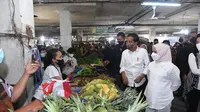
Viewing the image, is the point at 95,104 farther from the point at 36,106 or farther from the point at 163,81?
the point at 163,81

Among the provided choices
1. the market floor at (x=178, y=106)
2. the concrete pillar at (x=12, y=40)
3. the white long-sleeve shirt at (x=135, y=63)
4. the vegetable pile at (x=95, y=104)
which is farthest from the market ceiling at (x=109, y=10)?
the vegetable pile at (x=95, y=104)

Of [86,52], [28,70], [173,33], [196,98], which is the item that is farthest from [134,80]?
[173,33]

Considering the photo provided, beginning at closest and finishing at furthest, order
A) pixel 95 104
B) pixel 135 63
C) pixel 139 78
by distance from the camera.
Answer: pixel 95 104 < pixel 139 78 < pixel 135 63

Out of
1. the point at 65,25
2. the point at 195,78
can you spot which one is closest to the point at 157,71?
the point at 195,78

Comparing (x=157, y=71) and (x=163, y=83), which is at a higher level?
(x=157, y=71)

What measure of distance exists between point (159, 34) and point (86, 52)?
65.2 ft

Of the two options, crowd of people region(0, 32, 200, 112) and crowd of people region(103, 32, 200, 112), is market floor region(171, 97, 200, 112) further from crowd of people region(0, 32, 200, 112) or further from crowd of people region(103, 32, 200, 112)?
crowd of people region(0, 32, 200, 112)

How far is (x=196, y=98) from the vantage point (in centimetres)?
333

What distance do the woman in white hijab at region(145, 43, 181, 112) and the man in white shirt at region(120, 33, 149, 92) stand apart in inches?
20.1

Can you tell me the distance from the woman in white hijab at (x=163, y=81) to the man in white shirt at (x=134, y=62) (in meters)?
0.51

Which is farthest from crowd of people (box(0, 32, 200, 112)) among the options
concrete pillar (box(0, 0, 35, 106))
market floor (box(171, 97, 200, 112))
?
market floor (box(171, 97, 200, 112))

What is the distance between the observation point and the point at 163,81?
2.58 meters

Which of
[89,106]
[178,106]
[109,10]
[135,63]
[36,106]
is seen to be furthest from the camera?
[109,10]

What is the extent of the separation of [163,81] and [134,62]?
740 mm
